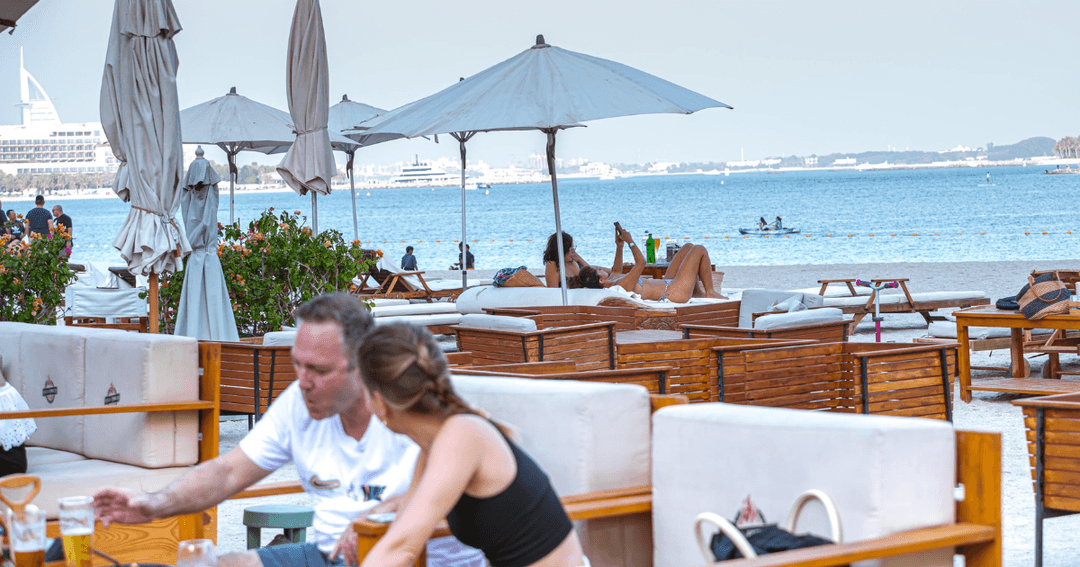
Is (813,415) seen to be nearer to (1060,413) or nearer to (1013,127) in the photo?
(1060,413)

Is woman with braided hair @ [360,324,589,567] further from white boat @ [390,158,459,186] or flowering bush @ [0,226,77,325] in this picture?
white boat @ [390,158,459,186]

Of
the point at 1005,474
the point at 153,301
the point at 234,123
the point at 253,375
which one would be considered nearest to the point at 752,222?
the point at 234,123

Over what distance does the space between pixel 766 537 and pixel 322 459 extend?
3.63 feet

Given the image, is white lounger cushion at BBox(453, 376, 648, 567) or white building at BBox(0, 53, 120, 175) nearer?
white lounger cushion at BBox(453, 376, 648, 567)

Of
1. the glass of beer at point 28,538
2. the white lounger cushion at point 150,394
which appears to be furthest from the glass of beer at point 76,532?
the white lounger cushion at point 150,394

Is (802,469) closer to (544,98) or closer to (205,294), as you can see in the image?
(205,294)

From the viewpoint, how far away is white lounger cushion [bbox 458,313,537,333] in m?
6.76

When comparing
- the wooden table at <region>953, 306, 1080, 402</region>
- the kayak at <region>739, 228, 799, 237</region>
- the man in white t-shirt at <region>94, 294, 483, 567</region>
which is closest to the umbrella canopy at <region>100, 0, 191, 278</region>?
the man in white t-shirt at <region>94, 294, 483, 567</region>

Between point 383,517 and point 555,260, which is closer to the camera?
point 383,517

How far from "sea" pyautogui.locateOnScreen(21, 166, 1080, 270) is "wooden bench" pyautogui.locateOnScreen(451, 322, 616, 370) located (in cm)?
1010

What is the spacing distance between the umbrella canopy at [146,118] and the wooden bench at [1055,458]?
4.56 metres

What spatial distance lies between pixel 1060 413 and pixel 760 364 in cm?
222

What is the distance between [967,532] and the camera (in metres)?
2.15

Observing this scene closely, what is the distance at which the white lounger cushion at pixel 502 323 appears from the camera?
22.2 ft
